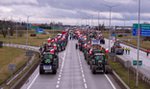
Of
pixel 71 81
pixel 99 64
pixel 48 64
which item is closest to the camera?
pixel 71 81

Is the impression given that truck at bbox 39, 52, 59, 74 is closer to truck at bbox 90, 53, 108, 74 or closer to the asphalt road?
the asphalt road

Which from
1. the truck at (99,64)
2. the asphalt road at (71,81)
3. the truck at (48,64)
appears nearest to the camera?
the asphalt road at (71,81)

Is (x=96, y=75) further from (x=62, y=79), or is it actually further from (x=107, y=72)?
(x=62, y=79)

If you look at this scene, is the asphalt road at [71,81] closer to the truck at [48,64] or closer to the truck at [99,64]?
the truck at [48,64]

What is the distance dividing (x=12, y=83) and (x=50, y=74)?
1045 centimetres

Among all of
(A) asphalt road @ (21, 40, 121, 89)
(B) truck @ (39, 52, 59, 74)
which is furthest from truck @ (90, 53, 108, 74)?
(B) truck @ (39, 52, 59, 74)

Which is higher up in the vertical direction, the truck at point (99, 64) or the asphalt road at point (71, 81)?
the truck at point (99, 64)

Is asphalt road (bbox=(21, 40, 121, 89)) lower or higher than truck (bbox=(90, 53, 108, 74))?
lower

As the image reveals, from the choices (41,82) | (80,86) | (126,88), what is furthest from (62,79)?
(126,88)

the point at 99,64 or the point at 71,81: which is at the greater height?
the point at 99,64

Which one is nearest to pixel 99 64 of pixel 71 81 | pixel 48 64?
pixel 48 64

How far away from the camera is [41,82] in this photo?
3478 centimetres

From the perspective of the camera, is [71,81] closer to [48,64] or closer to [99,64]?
[48,64]

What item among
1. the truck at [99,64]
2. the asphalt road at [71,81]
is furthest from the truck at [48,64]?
the truck at [99,64]
